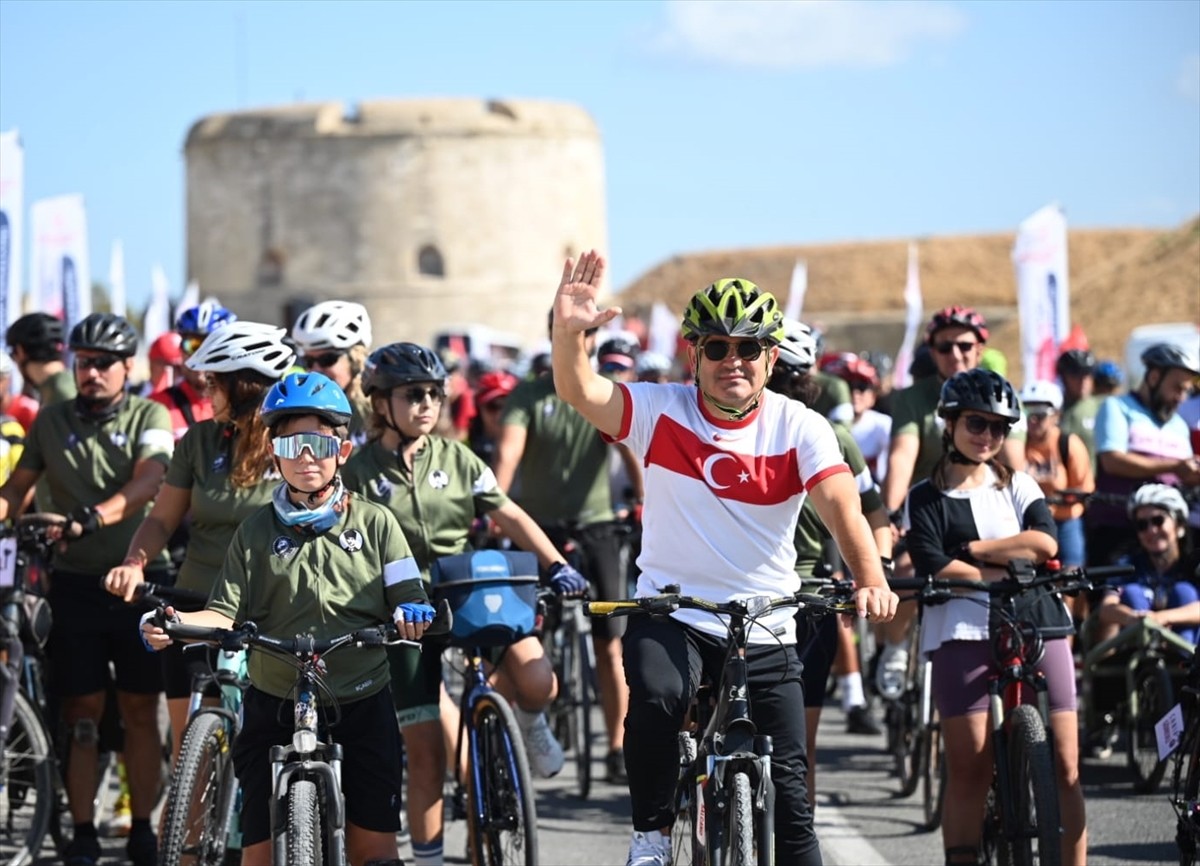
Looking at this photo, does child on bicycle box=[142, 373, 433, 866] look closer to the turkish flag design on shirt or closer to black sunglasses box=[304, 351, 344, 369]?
the turkish flag design on shirt

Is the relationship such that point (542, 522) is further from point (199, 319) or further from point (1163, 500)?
point (1163, 500)

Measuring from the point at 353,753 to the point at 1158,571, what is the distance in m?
6.00

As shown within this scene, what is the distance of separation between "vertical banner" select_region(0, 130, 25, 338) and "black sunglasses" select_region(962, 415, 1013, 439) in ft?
21.6

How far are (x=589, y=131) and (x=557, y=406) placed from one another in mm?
66033

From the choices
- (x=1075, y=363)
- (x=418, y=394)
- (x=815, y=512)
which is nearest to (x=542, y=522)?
(x=815, y=512)

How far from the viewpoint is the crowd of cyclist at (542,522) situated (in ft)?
20.2

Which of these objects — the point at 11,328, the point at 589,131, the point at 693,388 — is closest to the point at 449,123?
the point at 589,131

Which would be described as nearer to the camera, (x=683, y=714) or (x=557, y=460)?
(x=683, y=714)

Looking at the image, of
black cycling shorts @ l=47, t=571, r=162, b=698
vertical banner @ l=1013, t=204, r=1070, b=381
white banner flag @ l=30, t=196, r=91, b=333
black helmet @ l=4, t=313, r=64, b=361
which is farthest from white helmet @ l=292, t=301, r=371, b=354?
vertical banner @ l=1013, t=204, r=1070, b=381

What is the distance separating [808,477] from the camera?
20.2 feet

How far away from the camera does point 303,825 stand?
5.81 m

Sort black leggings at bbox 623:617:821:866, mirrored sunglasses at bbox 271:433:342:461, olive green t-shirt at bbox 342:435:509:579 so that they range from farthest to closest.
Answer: olive green t-shirt at bbox 342:435:509:579 → mirrored sunglasses at bbox 271:433:342:461 → black leggings at bbox 623:617:821:866

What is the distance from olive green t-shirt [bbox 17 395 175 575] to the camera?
8633mm

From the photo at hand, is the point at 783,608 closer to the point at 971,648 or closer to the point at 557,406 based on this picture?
the point at 971,648
